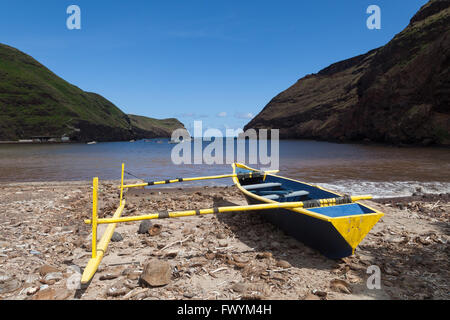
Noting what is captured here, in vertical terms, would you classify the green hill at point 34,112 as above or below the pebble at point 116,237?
above

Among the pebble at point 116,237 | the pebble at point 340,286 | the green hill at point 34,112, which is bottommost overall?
the pebble at point 340,286

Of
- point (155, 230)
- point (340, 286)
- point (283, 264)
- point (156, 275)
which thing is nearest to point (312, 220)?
point (283, 264)

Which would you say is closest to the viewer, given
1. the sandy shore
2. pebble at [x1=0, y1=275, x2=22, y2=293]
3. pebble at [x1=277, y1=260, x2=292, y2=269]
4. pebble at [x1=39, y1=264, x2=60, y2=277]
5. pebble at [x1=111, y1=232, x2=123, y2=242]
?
pebble at [x1=0, y1=275, x2=22, y2=293]

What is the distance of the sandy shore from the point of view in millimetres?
3723

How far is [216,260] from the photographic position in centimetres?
473

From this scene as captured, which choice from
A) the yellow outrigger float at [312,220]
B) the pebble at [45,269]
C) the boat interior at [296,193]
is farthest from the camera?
the boat interior at [296,193]

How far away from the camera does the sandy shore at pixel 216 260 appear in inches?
147

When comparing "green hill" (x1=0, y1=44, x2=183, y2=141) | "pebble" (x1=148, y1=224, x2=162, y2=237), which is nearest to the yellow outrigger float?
"pebble" (x1=148, y1=224, x2=162, y2=237)

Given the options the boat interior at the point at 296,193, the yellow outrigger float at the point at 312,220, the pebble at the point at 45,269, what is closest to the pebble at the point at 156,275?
the yellow outrigger float at the point at 312,220

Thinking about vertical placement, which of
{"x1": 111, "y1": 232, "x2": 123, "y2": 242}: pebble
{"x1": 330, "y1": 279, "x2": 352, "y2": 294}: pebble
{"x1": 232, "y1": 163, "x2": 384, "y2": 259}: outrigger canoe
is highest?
{"x1": 232, "y1": 163, "x2": 384, "y2": 259}: outrigger canoe

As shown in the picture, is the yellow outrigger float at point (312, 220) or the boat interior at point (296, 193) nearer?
the yellow outrigger float at point (312, 220)

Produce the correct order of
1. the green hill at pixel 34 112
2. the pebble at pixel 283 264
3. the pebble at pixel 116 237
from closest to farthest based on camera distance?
the pebble at pixel 283 264 → the pebble at pixel 116 237 → the green hill at pixel 34 112

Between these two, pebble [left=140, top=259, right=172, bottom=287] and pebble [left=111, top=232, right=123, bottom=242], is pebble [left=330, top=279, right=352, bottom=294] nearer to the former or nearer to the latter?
pebble [left=140, top=259, right=172, bottom=287]

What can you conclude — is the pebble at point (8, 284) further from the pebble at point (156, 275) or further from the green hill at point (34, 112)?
the green hill at point (34, 112)
